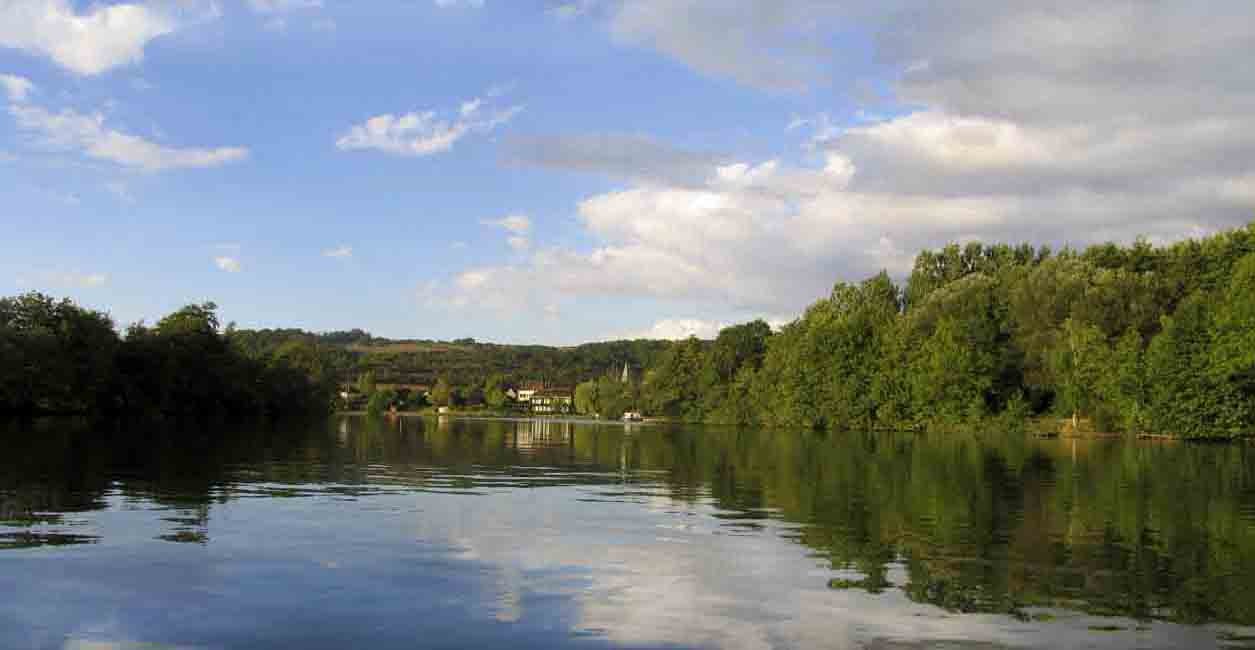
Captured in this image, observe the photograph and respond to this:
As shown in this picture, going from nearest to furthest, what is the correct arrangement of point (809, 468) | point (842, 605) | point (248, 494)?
point (842, 605) < point (248, 494) < point (809, 468)

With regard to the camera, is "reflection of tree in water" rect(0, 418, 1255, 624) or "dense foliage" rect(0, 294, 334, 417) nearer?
"reflection of tree in water" rect(0, 418, 1255, 624)

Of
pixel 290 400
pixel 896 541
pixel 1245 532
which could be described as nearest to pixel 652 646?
pixel 896 541

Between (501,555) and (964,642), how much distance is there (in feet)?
26.9

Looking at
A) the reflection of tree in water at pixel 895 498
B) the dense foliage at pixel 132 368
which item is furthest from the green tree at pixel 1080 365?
the dense foliage at pixel 132 368

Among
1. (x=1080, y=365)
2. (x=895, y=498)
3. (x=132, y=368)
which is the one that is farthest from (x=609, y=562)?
(x=132, y=368)

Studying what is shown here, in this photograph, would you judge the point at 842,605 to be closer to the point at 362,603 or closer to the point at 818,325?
the point at 362,603

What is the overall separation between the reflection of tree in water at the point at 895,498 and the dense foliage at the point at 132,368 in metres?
41.6

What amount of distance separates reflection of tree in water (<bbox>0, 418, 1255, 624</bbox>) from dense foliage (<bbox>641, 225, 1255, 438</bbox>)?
31.9 m

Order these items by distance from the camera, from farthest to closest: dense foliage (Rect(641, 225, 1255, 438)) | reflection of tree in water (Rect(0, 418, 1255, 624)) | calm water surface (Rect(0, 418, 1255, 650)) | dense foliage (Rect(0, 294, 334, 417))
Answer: dense foliage (Rect(0, 294, 334, 417)), dense foliage (Rect(641, 225, 1255, 438)), reflection of tree in water (Rect(0, 418, 1255, 624)), calm water surface (Rect(0, 418, 1255, 650))

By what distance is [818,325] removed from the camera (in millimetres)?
134625

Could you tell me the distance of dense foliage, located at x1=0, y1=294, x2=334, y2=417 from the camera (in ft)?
303

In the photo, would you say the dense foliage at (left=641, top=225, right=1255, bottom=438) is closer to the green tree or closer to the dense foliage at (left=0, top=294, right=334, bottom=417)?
the green tree

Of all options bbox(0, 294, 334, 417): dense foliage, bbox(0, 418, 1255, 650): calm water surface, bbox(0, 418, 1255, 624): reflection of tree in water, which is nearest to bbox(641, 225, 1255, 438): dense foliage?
bbox(0, 418, 1255, 624): reflection of tree in water

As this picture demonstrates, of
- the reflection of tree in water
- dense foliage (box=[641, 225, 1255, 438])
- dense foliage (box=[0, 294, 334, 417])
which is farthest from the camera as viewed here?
dense foliage (box=[0, 294, 334, 417])
